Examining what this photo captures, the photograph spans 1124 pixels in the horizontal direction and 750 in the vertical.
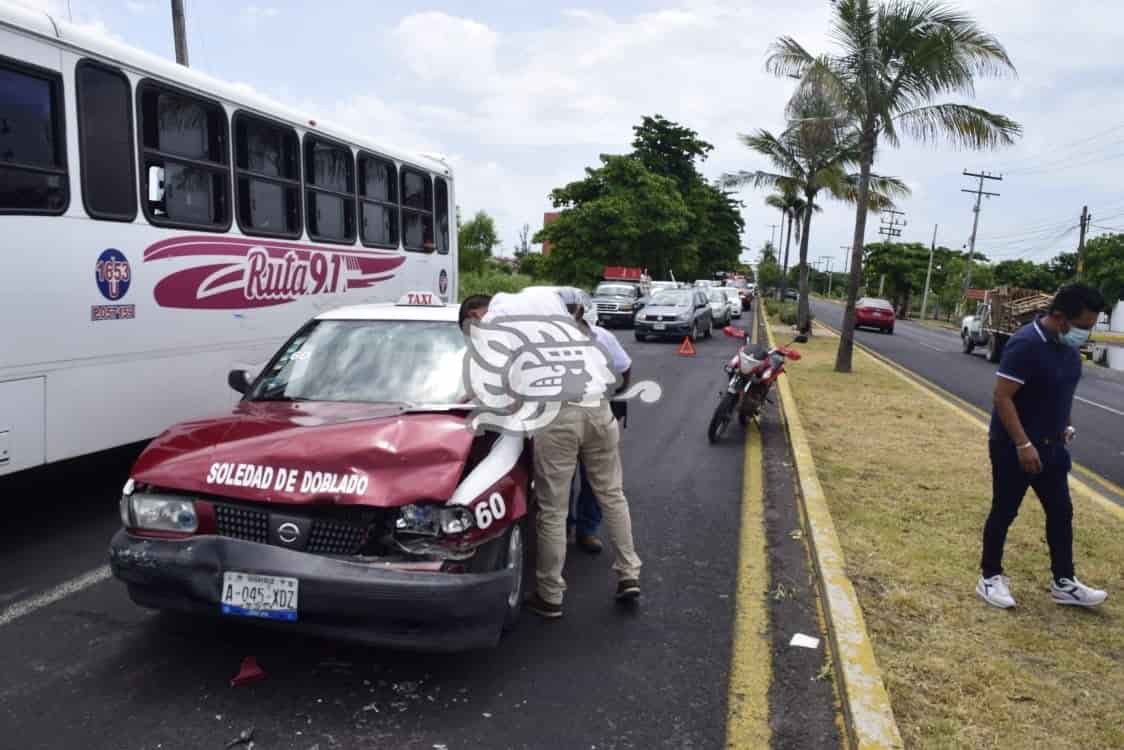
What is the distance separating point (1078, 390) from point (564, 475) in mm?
18108

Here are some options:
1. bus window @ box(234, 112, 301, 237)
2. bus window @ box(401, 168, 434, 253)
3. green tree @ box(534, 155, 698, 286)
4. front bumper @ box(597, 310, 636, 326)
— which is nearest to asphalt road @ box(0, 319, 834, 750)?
bus window @ box(234, 112, 301, 237)

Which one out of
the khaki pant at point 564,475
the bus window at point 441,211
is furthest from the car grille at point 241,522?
the bus window at point 441,211

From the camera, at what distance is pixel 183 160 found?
21.0ft

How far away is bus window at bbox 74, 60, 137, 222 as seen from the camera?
17.8 feet

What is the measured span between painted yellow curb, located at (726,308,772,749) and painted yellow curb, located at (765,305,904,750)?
32 cm

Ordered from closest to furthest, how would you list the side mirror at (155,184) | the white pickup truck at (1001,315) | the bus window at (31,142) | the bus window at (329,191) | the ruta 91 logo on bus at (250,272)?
the bus window at (31,142) → the side mirror at (155,184) → the ruta 91 logo on bus at (250,272) → the bus window at (329,191) → the white pickup truck at (1001,315)

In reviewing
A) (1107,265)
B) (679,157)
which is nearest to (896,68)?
(679,157)

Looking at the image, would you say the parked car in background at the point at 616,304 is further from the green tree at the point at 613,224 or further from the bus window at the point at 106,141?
the bus window at the point at 106,141

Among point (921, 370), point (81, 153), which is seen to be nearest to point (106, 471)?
point (81, 153)

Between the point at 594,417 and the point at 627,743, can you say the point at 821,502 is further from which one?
the point at 627,743

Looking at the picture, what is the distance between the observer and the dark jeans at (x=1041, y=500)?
4.49m

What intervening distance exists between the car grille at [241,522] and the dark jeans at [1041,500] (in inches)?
151

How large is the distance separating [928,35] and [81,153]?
1405 centimetres

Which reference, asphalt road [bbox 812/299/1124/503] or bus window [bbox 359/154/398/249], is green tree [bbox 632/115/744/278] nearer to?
asphalt road [bbox 812/299/1124/503]
